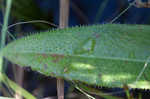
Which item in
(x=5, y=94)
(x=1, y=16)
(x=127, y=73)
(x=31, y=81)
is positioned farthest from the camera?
(x=1, y=16)

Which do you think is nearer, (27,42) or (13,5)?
(27,42)

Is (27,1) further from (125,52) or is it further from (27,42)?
(125,52)

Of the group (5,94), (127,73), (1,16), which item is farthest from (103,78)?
(1,16)

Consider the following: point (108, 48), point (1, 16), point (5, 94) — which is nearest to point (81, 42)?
point (108, 48)

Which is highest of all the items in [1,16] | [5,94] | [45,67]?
[1,16]

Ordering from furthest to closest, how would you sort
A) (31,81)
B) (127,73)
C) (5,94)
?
1. (31,81)
2. (5,94)
3. (127,73)

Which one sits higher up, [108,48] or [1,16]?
[1,16]

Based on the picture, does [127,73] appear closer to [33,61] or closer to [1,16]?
[33,61]
